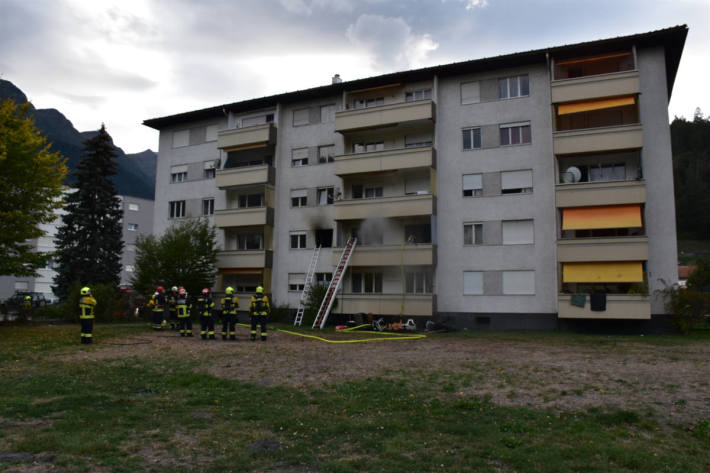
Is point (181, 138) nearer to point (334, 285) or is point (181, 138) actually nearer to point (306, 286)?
point (306, 286)

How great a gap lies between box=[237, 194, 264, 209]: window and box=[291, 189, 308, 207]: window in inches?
101

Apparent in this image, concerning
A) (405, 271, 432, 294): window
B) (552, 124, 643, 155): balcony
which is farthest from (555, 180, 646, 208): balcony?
(405, 271, 432, 294): window

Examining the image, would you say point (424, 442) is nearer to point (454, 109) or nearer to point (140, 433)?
point (140, 433)

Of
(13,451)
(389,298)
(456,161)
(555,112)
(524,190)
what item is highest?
(555,112)

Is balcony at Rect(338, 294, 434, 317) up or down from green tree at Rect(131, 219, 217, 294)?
down

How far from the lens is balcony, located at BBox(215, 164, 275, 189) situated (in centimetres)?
3594

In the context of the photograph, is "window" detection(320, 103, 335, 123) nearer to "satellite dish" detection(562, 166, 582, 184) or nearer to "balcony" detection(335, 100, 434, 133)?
"balcony" detection(335, 100, 434, 133)

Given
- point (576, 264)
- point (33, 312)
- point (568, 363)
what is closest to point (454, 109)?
point (576, 264)

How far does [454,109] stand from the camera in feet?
104

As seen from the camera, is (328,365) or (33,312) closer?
(328,365)

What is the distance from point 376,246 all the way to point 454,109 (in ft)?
31.2

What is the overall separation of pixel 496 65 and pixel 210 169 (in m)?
21.5

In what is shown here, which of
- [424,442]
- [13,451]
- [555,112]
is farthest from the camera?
[555,112]

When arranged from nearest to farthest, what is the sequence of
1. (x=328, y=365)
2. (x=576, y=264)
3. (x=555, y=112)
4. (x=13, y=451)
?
(x=13, y=451)
(x=328, y=365)
(x=576, y=264)
(x=555, y=112)
